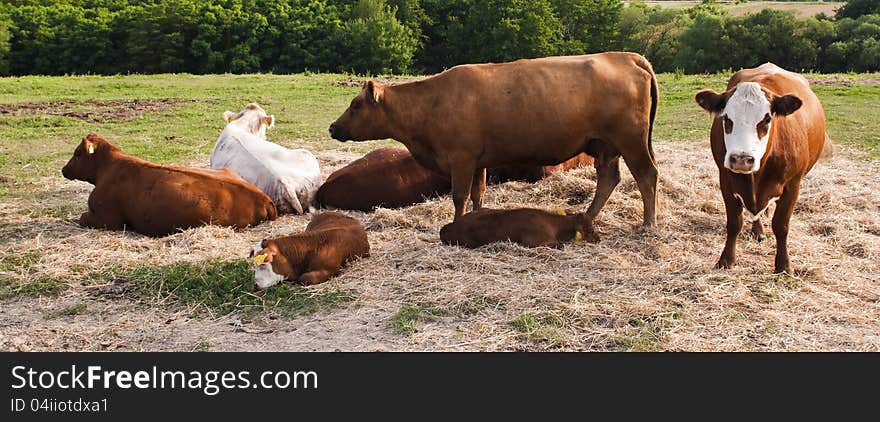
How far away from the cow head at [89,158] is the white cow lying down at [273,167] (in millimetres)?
1400

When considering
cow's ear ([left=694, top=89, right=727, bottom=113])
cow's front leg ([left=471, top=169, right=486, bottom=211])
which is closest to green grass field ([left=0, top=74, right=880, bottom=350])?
cow's front leg ([left=471, top=169, right=486, bottom=211])

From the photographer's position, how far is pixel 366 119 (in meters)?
7.86

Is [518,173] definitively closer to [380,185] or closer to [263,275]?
[380,185]

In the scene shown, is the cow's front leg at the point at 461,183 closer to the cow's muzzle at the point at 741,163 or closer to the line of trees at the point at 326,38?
the cow's muzzle at the point at 741,163

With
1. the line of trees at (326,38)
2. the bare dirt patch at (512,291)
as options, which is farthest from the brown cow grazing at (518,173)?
the line of trees at (326,38)

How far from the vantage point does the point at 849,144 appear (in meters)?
12.2

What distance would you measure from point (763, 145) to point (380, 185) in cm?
408

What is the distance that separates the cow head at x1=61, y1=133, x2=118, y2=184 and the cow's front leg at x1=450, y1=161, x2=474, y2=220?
11.2 ft

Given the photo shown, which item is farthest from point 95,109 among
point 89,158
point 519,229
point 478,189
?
Answer: point 519,229

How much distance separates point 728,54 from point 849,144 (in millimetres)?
45436

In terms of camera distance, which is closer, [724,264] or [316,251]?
[316,251]

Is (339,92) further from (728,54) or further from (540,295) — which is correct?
(728,54)
